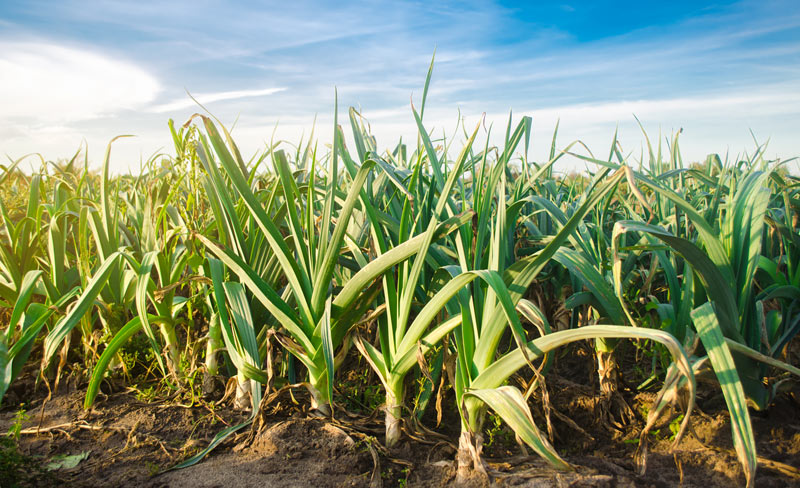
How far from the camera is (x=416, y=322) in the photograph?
1.21 metres

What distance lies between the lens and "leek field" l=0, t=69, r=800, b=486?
1139 mm

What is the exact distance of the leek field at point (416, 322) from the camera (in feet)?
3.74

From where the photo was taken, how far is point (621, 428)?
1438 millimetres

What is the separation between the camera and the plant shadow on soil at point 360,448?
4.02ft

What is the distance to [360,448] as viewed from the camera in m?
1.35

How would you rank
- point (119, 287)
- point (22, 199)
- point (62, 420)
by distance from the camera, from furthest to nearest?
1. point (22, 199)
2. point (119, 287)
3. point (62, 420)

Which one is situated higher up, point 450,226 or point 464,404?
point 450,226

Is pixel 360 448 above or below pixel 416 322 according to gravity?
below

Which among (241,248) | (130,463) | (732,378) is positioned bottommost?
(130,463)

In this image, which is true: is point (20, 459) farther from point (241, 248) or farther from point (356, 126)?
point (356, 126)

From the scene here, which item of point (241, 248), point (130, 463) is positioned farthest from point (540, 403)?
point (130, 463)

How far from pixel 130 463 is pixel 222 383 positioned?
1.18 ft

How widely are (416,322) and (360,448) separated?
0.41 metres

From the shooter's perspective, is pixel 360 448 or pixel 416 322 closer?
pixel 416 322
